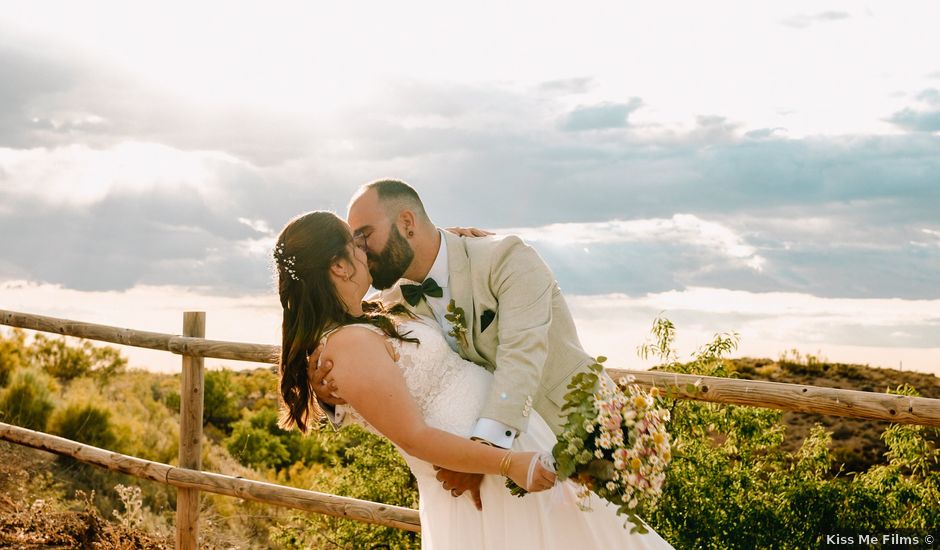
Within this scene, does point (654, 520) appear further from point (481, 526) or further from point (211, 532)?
point (211, 532)

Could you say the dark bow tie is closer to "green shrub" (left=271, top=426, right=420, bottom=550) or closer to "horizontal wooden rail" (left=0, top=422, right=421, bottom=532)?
"horizontal wooden rail" (left=0, top=422, right=421, bottom=532)

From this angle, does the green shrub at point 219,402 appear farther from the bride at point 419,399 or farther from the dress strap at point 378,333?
the dress strap at point 378,333

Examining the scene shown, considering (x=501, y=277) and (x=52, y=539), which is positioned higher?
(x=501, y=277)

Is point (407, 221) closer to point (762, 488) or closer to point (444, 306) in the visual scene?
point (444, 306)

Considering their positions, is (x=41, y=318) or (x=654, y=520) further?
(x=41, y=318)

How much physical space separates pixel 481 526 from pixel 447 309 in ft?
2.17

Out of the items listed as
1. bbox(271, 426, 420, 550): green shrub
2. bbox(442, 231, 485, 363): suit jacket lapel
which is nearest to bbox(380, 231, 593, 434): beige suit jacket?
bbox(442, 231, 485, 363): suit jacket lapel

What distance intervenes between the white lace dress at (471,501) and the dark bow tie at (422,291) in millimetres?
278

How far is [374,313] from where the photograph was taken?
255 cm

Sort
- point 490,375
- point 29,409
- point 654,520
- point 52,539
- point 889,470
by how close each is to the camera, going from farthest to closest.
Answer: point 29,409 < point 889,470 < point 52,539 < point 654,520 < point 490,375

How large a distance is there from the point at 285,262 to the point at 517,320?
0.68m

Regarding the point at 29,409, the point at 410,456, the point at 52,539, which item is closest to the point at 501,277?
the point at 410,456

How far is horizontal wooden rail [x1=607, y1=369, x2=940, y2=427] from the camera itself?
11.4ft

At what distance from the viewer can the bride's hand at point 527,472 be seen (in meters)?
2.27
